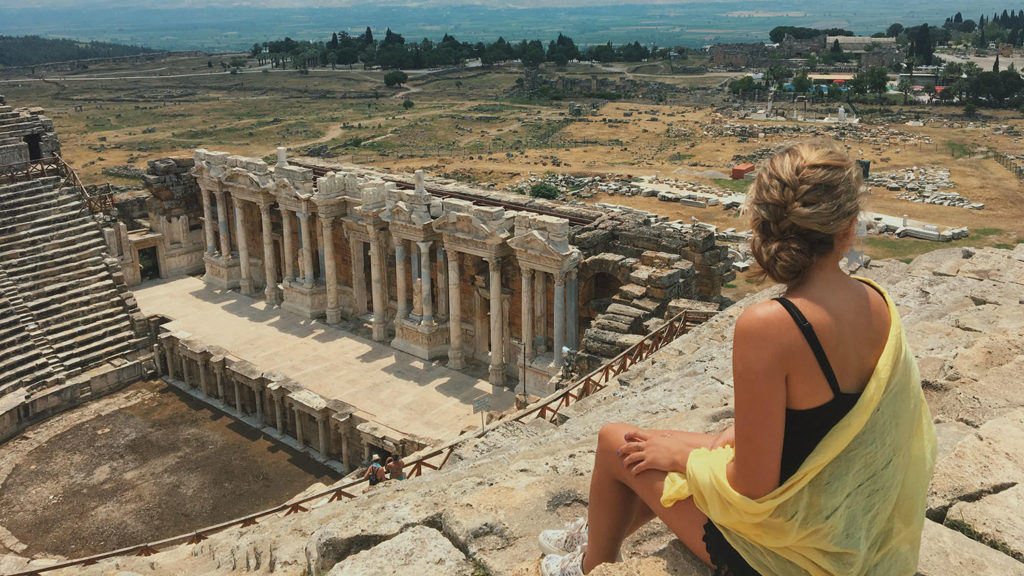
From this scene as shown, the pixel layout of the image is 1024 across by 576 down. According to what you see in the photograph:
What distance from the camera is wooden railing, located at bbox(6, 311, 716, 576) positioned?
14.3 metres

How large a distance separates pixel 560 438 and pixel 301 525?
12.1ft

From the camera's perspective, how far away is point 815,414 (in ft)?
13.8

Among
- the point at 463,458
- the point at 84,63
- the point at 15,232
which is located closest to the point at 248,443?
the point at 463,458

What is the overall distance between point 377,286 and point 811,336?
941 inches

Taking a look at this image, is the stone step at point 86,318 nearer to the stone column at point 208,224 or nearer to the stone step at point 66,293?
the stone step at point 66,293

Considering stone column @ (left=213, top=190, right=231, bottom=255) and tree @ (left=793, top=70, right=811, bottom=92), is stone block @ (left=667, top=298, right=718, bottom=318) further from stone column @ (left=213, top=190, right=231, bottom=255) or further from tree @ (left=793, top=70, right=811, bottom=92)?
tree @ (left=793, top=70, right=811, bottom=92)

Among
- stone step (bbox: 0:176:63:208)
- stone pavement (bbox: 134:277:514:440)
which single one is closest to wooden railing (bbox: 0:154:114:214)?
stone step (bbox: 0:176:63:208)

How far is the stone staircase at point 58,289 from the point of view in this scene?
86.0ft

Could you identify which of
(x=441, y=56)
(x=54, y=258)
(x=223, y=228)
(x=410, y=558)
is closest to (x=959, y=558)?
(x=410, y=558)

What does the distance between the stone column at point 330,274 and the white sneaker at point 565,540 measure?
23.3 meters

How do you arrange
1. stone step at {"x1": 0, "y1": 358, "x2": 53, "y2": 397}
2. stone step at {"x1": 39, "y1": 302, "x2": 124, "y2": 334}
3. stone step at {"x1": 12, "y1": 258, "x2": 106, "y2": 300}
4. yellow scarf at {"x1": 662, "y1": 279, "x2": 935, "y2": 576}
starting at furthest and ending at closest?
stone step at {"x1": 12, "y1": 258, "x2": 106, "y2": 300}, stone step at {"x1": 39, "y1": 302, "x2": 124, "y2": 334}, stone step at {"x1": 0, "y1": 358, "x2": 53, "y2": 397}, yellow scarf at {"x1": 662, "y1": 279, "x2": 935, "y2": 576}

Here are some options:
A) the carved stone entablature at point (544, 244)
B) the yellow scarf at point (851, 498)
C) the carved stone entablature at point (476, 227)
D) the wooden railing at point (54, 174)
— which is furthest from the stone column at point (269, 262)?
the yellow scarf at point (851, 498)

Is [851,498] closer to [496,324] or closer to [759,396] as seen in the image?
[759,396]

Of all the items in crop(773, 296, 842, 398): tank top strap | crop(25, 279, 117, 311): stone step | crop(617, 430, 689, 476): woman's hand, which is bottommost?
crop(25, 279, 117, 311): stone step
